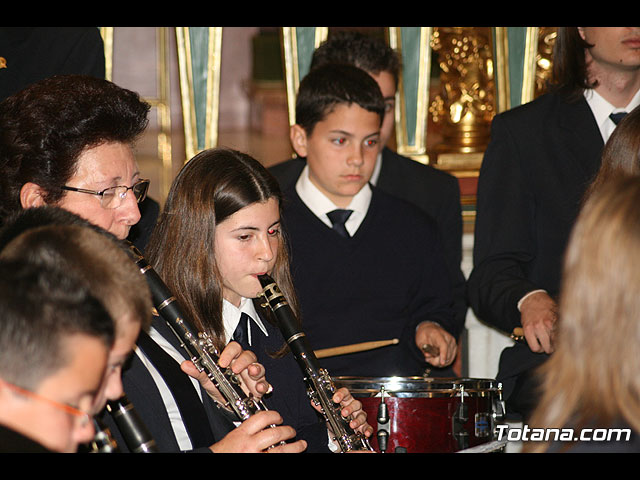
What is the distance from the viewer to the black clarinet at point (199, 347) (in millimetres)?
2000

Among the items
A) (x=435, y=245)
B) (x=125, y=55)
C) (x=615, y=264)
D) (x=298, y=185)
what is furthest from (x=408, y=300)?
(x=125, y=55)

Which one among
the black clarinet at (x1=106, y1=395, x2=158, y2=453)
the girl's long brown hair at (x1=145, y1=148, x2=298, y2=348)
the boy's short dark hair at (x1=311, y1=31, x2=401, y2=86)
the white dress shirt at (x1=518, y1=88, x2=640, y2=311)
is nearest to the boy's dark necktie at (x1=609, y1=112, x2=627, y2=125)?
the white dress shirt at (x1=518, y1=88, x2=640, y2=311)

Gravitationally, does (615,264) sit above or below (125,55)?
below

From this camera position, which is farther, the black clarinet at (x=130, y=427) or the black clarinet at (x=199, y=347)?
the black clarinet at (x=199, y=347)

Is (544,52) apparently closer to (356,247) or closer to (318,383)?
(356,247)

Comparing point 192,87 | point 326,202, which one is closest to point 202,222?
point 326,202

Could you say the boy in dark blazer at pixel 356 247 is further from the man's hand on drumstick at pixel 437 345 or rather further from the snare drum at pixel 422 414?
the snare drum at pixel 422 414

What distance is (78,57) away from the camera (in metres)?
2.91

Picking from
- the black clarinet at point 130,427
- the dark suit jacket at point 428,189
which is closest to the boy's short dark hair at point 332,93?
the dark suit jacket at point 428,189

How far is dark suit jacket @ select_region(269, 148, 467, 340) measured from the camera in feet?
11.2

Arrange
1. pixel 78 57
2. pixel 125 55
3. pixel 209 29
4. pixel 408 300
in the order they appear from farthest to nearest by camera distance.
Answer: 1. pixel 125 55
2. pixel 209 29
3. pixel 408 300
4. pixel 78 57

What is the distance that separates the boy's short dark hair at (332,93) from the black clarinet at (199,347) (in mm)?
1318

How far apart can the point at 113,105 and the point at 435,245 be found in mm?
1443
